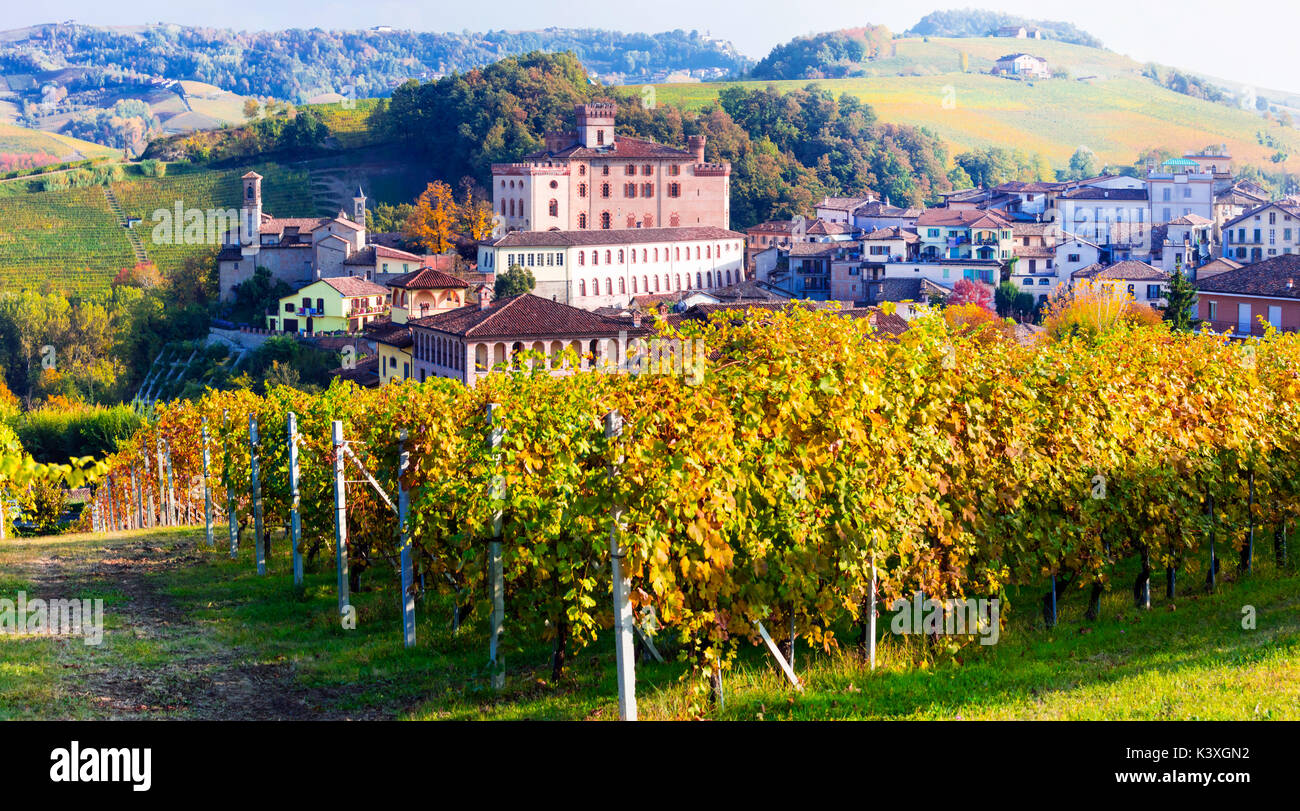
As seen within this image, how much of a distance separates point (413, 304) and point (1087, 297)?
1403 inches

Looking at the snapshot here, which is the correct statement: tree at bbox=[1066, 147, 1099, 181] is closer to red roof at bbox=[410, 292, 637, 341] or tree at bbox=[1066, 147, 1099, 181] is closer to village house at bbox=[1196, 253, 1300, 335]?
village house at bbox=[1196, 253, 1300, 335]

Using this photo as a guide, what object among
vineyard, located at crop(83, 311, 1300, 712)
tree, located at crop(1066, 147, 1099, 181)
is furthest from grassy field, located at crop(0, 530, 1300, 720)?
tree, located at crop(1066, 147, 1099, 181)

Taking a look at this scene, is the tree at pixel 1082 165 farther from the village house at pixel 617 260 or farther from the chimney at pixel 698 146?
the village house at pixel 617 260

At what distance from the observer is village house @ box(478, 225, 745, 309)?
8800 centimetres

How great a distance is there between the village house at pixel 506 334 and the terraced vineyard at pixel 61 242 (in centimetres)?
5584

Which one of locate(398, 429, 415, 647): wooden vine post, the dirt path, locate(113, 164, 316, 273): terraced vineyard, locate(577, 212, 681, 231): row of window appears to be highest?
locate(113, 164, 316, 273): terraced vineyard

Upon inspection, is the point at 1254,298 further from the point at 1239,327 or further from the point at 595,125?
the point at 595,125

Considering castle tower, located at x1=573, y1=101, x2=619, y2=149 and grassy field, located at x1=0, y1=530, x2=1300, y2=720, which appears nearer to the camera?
grassy field, located at x1=0, y1=530, x2=1300, y2=720

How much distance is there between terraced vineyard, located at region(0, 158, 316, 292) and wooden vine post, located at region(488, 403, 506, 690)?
3799 inches

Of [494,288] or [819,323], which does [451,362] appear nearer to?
[494,288]

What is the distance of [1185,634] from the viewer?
14234 millimetres

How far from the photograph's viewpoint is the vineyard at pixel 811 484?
1076 centimetres

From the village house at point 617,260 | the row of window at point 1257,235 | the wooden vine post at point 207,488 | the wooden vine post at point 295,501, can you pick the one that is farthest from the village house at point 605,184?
the wooden vine post at point 295,501

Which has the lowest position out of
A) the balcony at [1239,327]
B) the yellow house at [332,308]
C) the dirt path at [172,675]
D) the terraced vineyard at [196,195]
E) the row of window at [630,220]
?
the yellow house at [332,308]
